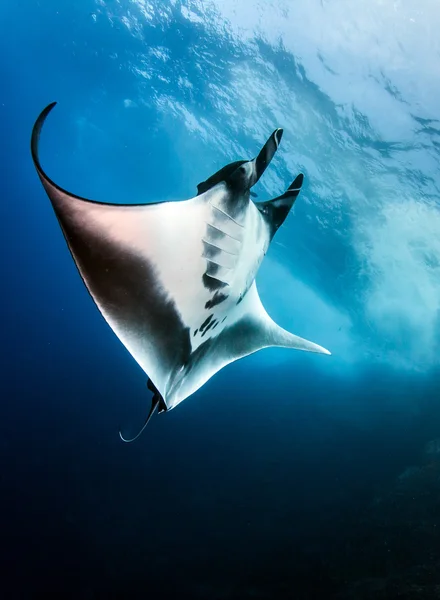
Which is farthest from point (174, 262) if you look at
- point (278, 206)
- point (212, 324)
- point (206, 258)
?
point (278, 206)

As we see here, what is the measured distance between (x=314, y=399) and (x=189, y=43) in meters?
15.1

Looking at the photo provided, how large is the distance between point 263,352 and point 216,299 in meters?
20.2

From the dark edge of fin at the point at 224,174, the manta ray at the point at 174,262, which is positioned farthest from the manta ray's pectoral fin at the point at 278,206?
the dark edge of fin at the point at 224,174

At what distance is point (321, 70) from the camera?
8766 mm

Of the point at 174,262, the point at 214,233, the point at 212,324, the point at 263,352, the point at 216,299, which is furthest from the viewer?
the point at 263,352

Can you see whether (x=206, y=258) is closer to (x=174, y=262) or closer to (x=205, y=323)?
(x=174, y=262)

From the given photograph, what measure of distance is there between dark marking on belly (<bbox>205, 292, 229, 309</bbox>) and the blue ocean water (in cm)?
767

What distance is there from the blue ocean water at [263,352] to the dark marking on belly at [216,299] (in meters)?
7.67

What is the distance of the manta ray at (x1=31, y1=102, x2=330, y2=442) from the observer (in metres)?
1.41

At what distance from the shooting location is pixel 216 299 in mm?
2264

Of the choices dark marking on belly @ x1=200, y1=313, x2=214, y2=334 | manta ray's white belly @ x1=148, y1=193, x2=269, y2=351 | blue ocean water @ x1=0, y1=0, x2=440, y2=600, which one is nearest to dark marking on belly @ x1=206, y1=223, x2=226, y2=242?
manta ray's white belly @ x1=148, y1=193, x2=269, y2=351

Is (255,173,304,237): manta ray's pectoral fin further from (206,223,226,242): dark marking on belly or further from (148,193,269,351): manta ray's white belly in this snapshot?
(206,223,226,242): dark marking on belly

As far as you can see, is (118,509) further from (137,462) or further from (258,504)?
(258,504)

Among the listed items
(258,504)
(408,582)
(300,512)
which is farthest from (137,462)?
(408,582)
